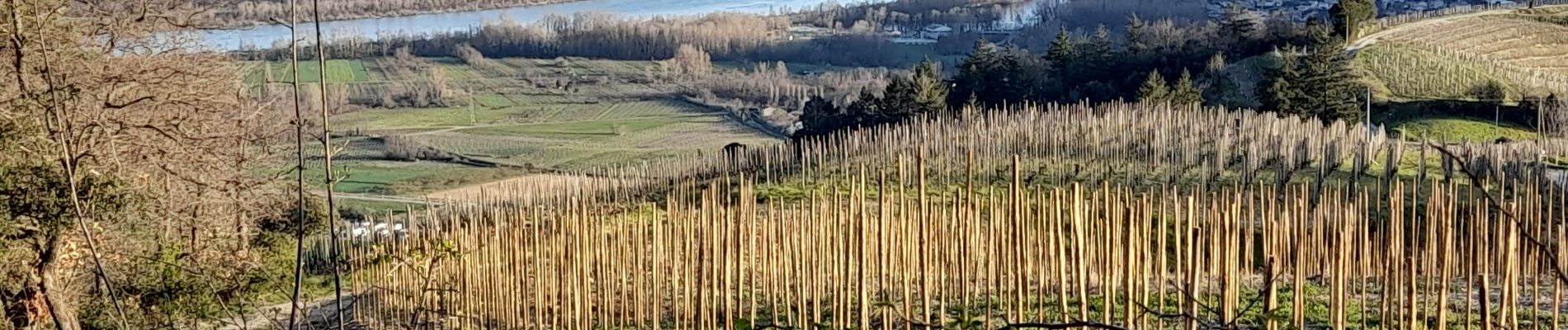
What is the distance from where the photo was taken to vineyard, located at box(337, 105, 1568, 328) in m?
7.25

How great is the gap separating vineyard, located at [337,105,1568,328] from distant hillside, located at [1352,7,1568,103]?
11.4 metres

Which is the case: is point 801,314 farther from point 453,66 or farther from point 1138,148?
point 453,66

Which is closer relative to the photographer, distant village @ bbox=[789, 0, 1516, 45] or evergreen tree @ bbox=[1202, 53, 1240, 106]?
evergreen tree @ bbox=[1202, 53, 1240, 106]

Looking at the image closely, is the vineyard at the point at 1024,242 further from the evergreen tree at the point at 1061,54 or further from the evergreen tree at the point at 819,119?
the evergreen tree at the point at 1061,54

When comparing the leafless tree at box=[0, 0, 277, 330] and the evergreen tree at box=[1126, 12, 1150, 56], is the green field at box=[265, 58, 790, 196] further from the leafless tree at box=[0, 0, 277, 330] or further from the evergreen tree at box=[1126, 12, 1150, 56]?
the leafless tree at box=[0, 0, 277, 330]

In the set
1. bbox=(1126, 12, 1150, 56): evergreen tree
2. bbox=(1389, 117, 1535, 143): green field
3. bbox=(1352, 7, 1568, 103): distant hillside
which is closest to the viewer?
bbox=(1389, 117, 1535, 143): green field

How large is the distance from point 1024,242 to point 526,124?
49.9 meters

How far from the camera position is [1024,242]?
8930 millimetres

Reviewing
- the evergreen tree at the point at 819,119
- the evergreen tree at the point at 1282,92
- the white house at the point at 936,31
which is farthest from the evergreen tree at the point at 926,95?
the white house at the point at 936,31

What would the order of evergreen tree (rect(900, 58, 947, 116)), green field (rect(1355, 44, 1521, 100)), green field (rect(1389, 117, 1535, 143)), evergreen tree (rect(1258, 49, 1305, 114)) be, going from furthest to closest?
green field (rect(1355, 44, 1521, 100)) < evergreen tree (rect(900, 58, 947, 116)) < green field (rect(1389, 117, 1535, 143)) < evergreen tree (rect(1258, 49, 1305, 114))

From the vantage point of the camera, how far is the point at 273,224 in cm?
1878

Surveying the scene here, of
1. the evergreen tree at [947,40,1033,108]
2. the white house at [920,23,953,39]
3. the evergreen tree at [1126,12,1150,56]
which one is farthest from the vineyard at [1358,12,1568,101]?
the white house at [920,23,953,39]

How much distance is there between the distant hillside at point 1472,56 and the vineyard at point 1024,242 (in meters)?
11.4

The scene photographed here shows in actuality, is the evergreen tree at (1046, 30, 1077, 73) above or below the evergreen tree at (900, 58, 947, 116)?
above
